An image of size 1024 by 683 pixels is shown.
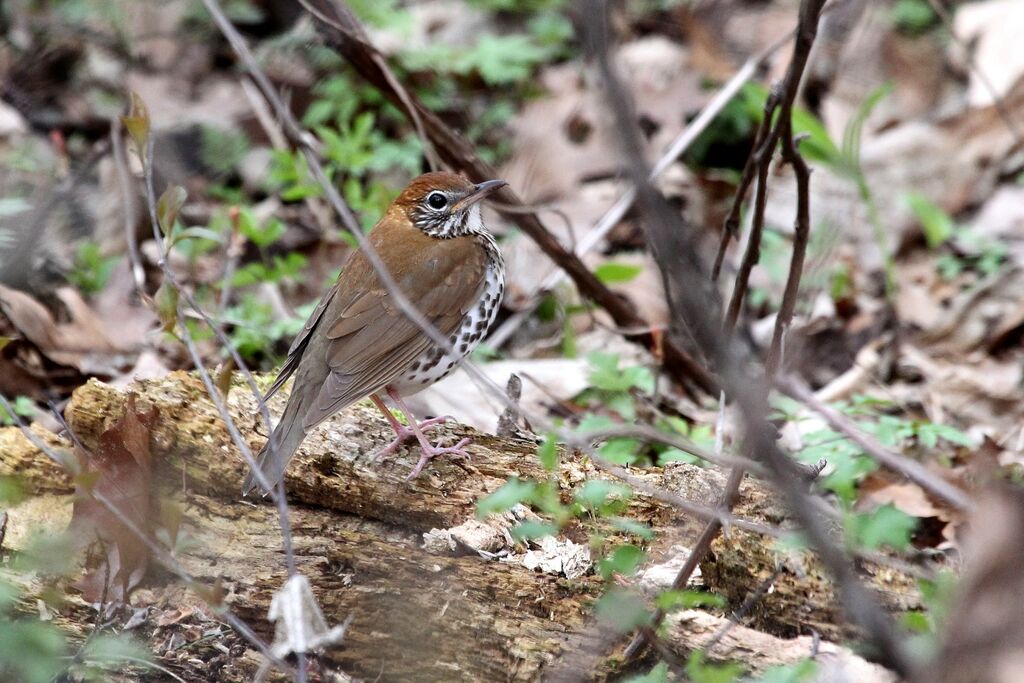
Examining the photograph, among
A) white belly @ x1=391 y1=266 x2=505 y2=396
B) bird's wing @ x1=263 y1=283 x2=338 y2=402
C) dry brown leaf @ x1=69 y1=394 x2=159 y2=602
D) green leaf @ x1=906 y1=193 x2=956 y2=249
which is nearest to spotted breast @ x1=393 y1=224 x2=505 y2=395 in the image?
white belly @ x1=391 y1=266 x2=505 y2=396

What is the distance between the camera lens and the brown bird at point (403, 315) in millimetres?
3529

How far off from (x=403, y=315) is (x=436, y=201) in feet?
2.24

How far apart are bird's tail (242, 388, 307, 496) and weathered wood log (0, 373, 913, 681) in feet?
0.46

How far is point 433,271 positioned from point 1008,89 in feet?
14.6

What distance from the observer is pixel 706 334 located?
4.91 feet

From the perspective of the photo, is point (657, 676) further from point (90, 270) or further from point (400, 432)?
point (90, 270)

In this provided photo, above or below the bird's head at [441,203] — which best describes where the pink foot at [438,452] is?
below

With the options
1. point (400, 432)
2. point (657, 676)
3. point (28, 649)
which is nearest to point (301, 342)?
point (400, 432)

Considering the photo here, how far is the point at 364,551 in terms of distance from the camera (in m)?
3.21

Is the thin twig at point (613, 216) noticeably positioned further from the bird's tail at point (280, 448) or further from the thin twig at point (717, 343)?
the thin twig at point (717, 343)

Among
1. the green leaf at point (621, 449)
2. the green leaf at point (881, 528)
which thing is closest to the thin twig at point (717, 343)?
the green leaf at point (881, 528)

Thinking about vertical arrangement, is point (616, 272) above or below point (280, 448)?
above

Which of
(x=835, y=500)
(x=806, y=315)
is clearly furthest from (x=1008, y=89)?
(x=835, y=500)

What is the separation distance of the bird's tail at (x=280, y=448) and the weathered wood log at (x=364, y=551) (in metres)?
0.14
